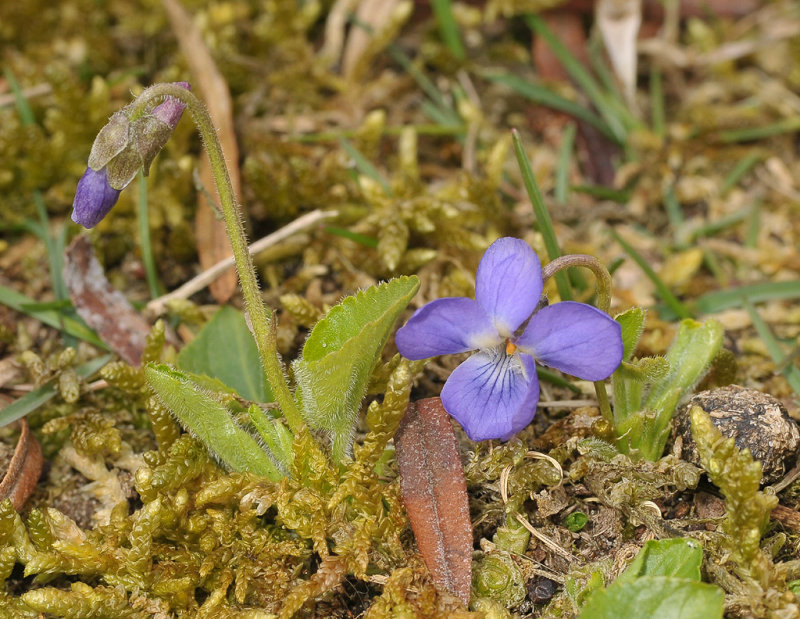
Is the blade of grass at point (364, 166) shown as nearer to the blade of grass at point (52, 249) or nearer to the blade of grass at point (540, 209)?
the blade of grass at point (540, 209)

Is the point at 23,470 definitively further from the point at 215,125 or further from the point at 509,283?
the point at 509,283

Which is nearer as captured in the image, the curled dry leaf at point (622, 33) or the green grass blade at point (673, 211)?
the green grass blade at point (673, 211)

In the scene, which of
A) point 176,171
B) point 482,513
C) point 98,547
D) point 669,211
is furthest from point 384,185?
point 98,547

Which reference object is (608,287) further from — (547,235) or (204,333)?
(204,333)

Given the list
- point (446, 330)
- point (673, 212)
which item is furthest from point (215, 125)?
point (673, 212)

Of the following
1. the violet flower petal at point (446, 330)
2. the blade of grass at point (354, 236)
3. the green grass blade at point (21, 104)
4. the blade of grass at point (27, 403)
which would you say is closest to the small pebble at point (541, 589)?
the violet flower petal at point (446, 330)

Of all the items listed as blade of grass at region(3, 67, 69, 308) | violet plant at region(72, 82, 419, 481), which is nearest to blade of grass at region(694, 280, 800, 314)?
violet plant at region(72, 82, 419, 481)

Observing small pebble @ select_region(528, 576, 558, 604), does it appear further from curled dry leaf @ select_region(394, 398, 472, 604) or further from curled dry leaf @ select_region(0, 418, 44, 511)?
curled dry leaf @ select_region(0, 418, 44, 511)
